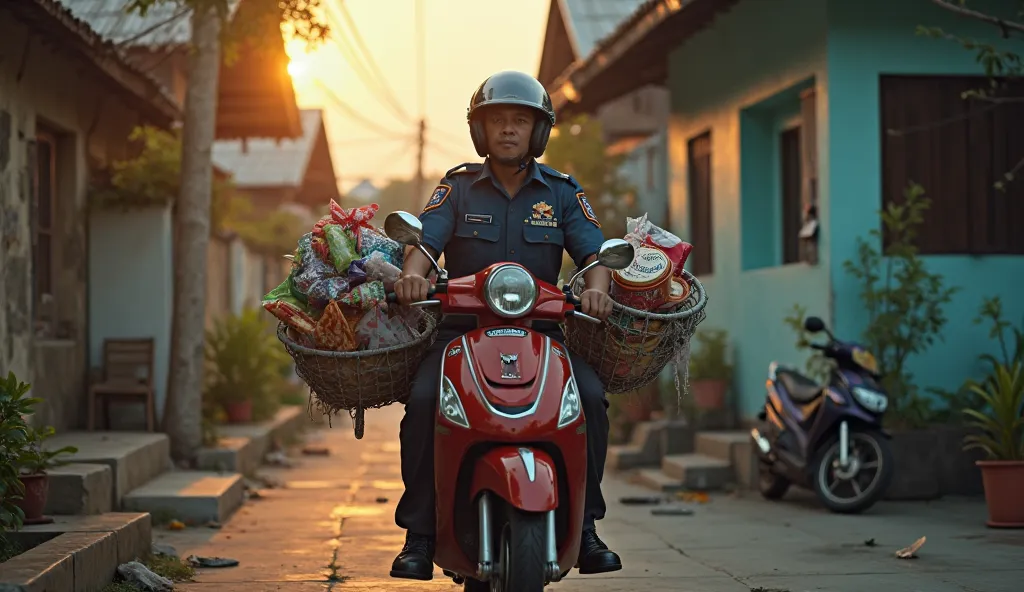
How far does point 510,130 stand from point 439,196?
403mm

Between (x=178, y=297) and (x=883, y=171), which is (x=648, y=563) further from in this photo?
(x=178, y=297)

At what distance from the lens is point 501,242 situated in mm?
5328

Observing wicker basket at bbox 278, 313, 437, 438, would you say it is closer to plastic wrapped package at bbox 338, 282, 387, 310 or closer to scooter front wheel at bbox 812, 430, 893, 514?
plastic wrapped package at bbox 338, 282, 387, 310

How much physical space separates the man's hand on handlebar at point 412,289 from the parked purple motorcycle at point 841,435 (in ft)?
17.1

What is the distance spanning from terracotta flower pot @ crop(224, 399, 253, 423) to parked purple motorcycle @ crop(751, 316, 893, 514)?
6959 mm

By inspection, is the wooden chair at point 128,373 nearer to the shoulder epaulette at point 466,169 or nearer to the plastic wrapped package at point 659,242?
the shoulder epaulette at point 466,169

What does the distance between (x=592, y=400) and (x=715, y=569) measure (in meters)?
2.41

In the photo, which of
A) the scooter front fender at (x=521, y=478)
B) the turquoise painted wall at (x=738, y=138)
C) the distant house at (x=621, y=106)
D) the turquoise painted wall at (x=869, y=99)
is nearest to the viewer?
the scooter front fender at (x=521, y=478)

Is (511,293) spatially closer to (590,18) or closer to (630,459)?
(630,459)

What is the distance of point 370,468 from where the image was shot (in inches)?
531

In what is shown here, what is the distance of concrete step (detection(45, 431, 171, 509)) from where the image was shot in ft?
28.6

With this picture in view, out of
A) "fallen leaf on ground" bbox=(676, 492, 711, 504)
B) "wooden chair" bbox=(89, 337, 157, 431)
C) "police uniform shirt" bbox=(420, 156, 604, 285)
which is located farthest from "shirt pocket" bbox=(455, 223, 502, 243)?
"wooden chair" bbox=(89, 337, 157, 431)

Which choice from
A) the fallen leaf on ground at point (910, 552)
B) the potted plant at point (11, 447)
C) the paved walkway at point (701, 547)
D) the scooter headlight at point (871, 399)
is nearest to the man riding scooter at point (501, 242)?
the paved walkway at point (701, 547)

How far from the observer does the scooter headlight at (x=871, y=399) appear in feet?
29.9
